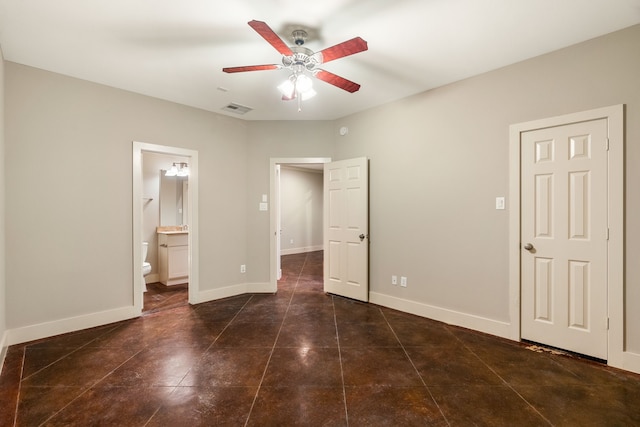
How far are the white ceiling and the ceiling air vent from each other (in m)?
0.61

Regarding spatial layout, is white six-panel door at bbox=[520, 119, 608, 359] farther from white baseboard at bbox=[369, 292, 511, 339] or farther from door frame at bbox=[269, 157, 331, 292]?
door frame at bbox=[269, 157, 331, 292]

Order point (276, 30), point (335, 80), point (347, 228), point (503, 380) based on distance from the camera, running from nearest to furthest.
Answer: point (503, 380) → point (276, 30) → point (335, 80) → point (347, 228)

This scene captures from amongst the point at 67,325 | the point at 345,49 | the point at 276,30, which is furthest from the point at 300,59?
the point at 67,325

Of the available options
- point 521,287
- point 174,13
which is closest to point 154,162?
point 174,13

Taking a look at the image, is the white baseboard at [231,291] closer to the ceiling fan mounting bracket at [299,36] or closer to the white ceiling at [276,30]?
the white ceiling at [276,30]

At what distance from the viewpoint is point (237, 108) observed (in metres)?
4.07

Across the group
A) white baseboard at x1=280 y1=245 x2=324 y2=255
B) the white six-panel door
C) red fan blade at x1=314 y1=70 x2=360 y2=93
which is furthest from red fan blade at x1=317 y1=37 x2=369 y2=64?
white baseboard at x1=280 y1=245 x2=324 y2=255

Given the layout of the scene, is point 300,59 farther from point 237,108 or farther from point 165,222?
point 165,222

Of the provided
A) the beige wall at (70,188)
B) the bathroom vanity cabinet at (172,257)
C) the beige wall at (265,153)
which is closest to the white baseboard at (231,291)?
the beige wall at (265,153)

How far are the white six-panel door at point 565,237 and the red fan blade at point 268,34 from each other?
241 cm

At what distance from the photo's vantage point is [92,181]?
3.23m

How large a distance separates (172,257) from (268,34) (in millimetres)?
4160

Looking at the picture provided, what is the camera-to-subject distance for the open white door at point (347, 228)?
161 inches

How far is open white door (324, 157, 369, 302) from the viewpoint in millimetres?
4078
